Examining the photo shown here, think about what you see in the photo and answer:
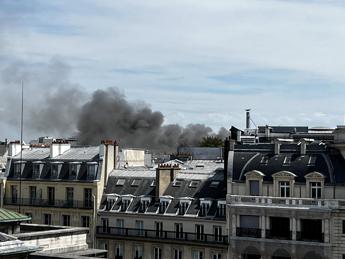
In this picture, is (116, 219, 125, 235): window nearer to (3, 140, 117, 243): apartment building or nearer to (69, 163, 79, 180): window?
(3, 140, 117, 243): apartment building

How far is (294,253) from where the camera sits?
47844 mm

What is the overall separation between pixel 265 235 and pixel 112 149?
14.5 meters

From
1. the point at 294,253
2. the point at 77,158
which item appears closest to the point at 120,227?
the point at 77,158

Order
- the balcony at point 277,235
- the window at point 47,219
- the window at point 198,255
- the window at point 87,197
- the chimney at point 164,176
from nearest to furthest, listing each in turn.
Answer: the balcony at point 277,235 < the window at point 198,255 < the chimney at point 164,176 < the window at point 87,197 < the window at point 47,219

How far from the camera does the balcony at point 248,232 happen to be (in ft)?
161

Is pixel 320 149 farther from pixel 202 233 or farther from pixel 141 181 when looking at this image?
pixel 141 181

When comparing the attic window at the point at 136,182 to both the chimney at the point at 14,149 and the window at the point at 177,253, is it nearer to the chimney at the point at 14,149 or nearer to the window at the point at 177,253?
the window at the point at 177,253

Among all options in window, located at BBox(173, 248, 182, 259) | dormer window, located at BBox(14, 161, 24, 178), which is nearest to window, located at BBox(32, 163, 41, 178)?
dormer window, located at BBox(14, 161, 24, 178)

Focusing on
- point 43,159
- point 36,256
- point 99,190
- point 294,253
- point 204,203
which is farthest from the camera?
point 43,159

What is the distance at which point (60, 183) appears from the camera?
56.7 metres

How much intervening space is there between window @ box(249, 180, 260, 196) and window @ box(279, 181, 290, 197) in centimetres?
159

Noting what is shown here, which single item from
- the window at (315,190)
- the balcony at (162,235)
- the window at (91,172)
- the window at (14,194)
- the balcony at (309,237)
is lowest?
the balcony at (162,235)

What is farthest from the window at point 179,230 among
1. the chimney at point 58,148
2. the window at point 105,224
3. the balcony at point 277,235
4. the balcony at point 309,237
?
the chimney at point 58,148

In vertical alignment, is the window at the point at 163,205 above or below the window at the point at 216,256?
above
